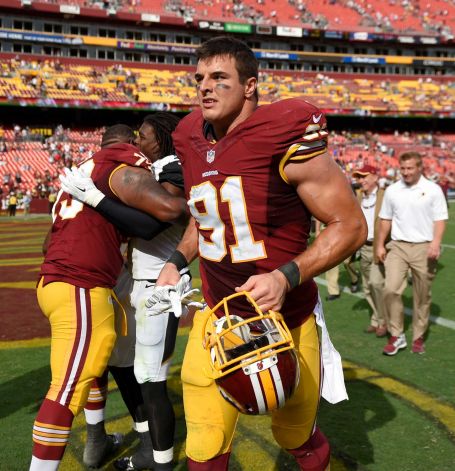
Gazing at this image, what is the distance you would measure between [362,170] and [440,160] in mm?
36134

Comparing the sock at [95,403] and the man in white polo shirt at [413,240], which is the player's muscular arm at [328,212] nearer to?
the sock at [95,403]

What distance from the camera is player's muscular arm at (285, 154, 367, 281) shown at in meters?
2.12

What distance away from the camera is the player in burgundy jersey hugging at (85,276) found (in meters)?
2.68

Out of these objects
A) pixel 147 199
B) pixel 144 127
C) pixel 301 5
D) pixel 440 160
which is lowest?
pixel 440 160

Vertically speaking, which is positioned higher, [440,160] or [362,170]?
[362,170]

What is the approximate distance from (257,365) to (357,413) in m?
2.51

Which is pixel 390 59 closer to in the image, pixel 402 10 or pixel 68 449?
pixel 402 10

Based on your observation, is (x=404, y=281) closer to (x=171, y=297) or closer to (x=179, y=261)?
(x=179, y=261)

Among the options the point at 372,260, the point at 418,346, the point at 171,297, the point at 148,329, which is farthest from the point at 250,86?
the point at 372,260

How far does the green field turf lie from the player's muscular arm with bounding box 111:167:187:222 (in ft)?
5.32

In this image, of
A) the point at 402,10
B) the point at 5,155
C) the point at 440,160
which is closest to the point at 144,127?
the point at 5,155

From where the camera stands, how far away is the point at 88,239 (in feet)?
9.50

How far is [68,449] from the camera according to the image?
362 cm

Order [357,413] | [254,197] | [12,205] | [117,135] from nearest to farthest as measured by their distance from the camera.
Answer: [254,197]
[117,135]
[357,413]
[12,205]
